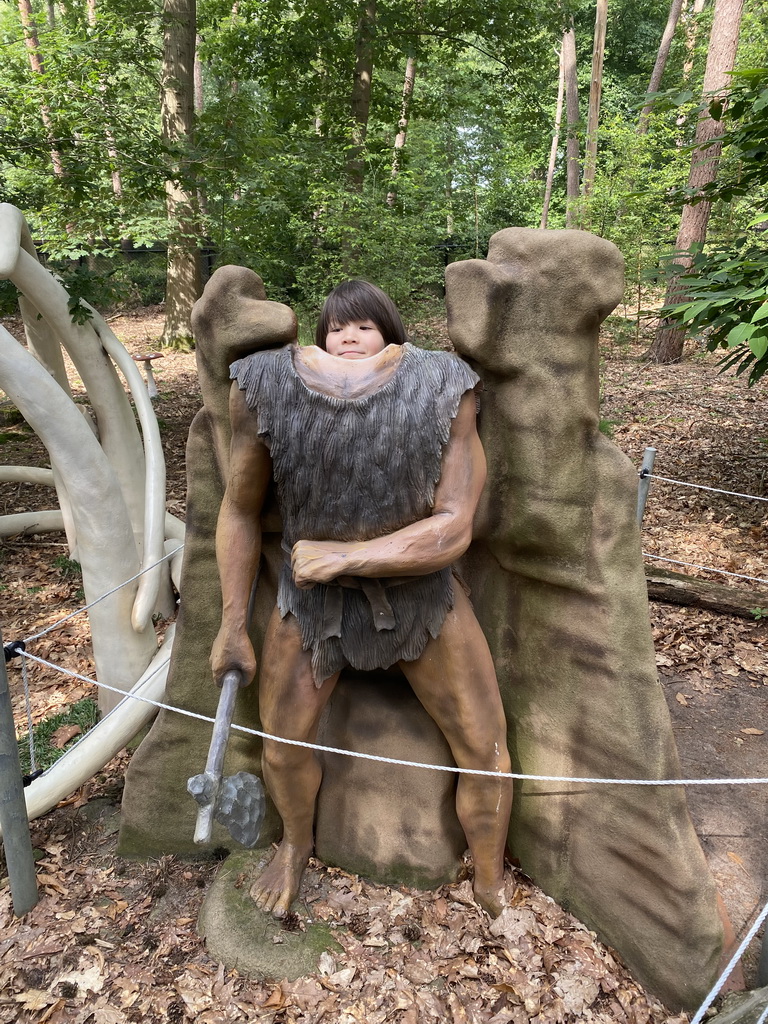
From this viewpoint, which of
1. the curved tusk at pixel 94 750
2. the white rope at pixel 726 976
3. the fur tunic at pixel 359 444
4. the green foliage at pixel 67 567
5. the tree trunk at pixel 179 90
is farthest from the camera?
the tree trunk at pixel 179 90

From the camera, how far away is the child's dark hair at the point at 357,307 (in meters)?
2.26

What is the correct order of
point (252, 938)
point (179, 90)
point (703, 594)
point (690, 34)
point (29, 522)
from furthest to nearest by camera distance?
1. point (690, 34)
2. point (179, 90)
3. point (29, 522)
4. point (703, 594)
5. point (252, 938)

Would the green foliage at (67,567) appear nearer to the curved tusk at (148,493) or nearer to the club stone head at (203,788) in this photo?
the curved tusk at (148,493)

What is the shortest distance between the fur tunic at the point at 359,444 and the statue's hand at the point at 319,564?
13 cm

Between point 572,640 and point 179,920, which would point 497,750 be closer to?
point 572,640

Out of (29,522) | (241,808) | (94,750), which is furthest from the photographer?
(29,522)

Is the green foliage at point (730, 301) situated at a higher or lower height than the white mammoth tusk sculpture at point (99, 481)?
higher

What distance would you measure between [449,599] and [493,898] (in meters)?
1.18

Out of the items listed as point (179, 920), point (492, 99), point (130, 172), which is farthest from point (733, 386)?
point (179, 920)

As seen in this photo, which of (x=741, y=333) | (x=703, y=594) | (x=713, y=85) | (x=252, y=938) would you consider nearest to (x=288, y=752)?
(x=252, y=938)

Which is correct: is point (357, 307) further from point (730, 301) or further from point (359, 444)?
point (730, 301)

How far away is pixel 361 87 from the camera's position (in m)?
9.40

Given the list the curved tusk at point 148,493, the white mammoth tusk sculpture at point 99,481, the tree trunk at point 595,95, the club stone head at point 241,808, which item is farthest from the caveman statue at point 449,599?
the tree trunk at point 595,95

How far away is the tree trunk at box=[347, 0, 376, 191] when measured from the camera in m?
8.99
